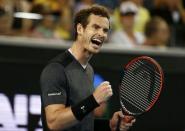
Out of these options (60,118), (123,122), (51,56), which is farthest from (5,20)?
(60,118)

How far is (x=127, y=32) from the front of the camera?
914cm

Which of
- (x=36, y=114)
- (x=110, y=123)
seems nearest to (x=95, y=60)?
(x=36, y=114)

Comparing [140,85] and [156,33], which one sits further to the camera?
→ [156,33]

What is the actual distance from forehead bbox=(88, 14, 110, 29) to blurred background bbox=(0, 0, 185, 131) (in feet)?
8.82

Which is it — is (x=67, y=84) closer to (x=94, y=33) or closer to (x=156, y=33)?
(x=94, y=33)

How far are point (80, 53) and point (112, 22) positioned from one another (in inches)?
167

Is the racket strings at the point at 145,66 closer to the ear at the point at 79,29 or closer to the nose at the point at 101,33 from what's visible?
the nose at the point at 101,33

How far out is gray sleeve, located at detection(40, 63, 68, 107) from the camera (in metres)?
4.78

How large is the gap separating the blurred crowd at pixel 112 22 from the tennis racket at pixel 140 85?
3.46 metres

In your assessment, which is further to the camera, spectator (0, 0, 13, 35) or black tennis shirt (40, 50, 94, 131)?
spectator (0, 0, 13, 35)

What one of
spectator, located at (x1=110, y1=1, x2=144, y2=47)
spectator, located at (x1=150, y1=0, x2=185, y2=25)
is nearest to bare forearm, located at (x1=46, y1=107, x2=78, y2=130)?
spectator, located at (x1=110, y1=1, x2=144, y2=47)

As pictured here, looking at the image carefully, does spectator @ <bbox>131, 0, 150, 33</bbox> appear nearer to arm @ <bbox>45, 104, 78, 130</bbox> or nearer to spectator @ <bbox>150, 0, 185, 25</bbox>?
spectator @ <bbox>150, 0, 185, 25</bbox>

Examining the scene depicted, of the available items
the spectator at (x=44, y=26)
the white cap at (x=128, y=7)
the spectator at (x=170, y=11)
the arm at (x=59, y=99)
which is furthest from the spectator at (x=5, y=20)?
the arm at (x=59, y=99)

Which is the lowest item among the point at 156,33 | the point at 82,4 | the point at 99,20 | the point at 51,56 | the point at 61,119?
the point at 51,56
